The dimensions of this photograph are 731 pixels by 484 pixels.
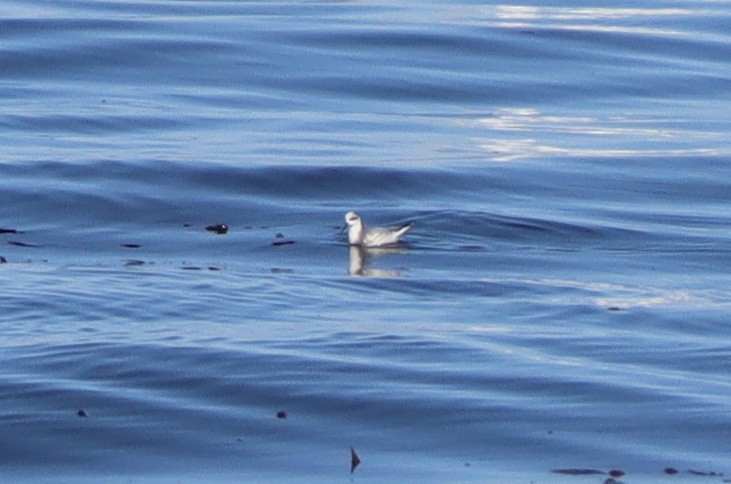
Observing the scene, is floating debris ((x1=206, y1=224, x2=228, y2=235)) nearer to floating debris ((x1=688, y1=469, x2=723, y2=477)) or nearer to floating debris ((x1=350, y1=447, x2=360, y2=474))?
floating debris ((x1=350, y1=447, x2=360, y2=474))

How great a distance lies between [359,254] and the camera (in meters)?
12.0

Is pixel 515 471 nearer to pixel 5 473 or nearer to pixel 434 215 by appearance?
pixel 5 473

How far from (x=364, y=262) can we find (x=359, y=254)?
0.72ft

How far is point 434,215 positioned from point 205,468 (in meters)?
6.25

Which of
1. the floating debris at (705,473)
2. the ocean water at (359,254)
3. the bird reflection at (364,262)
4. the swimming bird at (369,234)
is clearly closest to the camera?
the floating debris at (705,473)

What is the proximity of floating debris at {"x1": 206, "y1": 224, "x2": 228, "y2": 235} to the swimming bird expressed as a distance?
91cm

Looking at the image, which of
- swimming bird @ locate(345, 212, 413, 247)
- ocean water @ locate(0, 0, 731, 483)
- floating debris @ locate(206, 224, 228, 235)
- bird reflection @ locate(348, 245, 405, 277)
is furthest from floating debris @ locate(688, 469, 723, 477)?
floating debris @ locate(206, 224, 228, 235)

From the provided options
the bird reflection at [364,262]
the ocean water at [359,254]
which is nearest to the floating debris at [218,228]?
the ocean water at [359,254]

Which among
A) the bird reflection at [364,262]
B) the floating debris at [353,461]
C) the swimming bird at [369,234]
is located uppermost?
the swimming bird at [369,234]

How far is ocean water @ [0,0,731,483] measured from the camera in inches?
312

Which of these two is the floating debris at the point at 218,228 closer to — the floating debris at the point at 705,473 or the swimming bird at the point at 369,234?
the swimming bird at the point at 369,234

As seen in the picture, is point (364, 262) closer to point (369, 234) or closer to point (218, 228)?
point (369, 234)

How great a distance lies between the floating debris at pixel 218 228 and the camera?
42.2 feet

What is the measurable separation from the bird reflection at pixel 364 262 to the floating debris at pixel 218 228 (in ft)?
3.78
